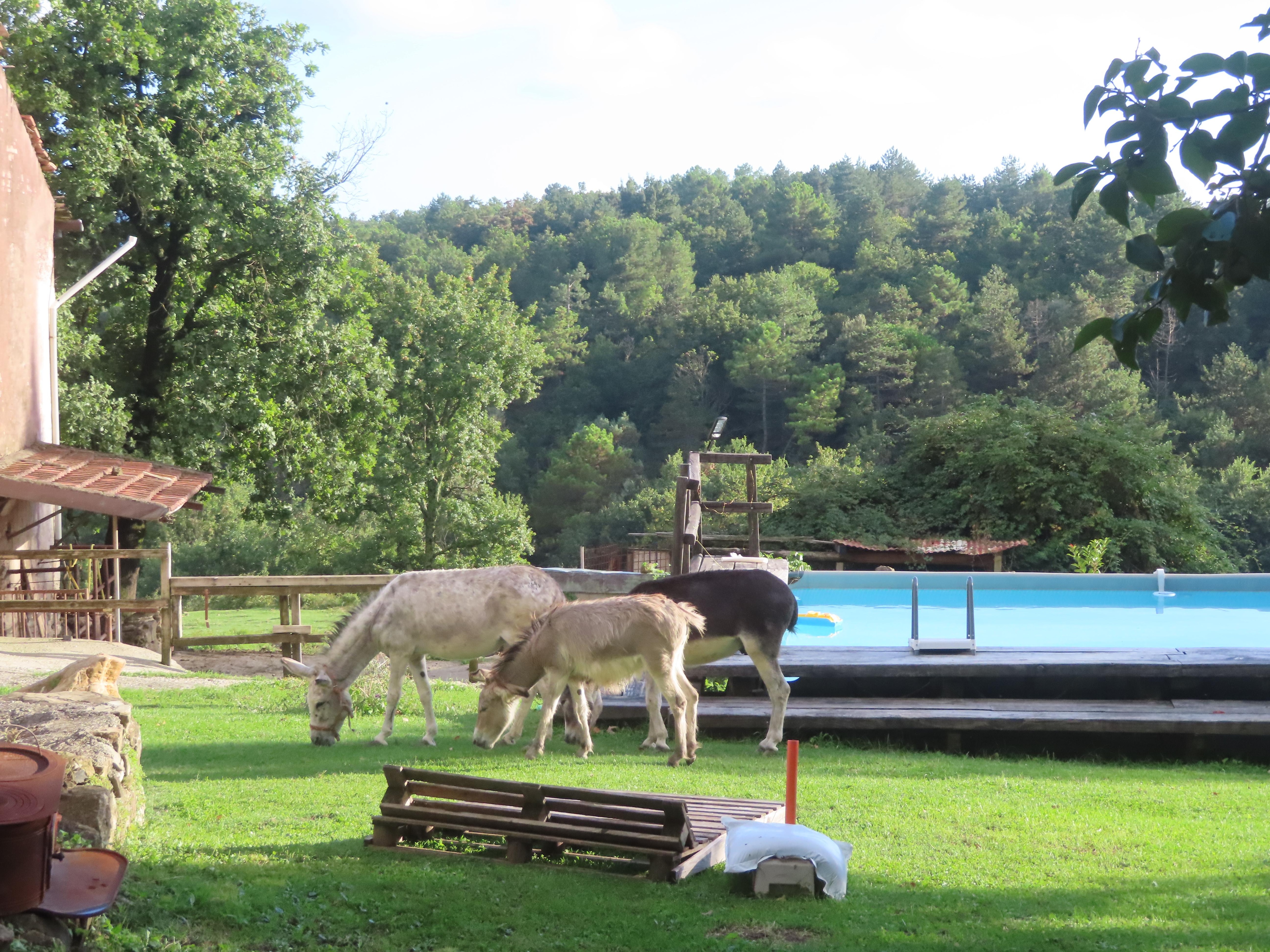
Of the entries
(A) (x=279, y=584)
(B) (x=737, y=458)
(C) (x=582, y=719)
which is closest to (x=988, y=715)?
(C) (x=582, y=719)

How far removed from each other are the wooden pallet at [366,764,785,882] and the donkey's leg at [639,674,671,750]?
314 centimetres

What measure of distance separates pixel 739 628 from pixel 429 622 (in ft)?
9.21

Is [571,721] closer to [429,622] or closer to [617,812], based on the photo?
[429,622]

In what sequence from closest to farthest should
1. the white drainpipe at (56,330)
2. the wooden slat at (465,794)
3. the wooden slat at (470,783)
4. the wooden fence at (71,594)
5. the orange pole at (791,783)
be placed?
the orange pole at (791,783), the wooden slat at (470,783), the wooden slat at (465,794), the wooden fence at (71,594), the white drainpipe at (56,330)

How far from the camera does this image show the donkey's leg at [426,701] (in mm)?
9867

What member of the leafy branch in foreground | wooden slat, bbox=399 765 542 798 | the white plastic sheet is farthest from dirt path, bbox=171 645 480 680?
the leafy branch in foreground

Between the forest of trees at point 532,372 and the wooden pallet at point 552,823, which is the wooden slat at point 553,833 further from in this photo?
the forest of trees at point 532,372

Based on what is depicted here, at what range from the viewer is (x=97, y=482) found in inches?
613

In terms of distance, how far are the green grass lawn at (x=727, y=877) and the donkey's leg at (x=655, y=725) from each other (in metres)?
0.23

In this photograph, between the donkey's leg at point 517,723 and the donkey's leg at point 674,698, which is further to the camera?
the donkey's leg at point 517,723

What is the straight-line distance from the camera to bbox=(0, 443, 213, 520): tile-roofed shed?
14.8 meters

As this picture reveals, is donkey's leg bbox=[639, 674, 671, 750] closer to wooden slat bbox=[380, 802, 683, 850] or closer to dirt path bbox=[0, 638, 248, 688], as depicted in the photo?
wooden slat bbox=[380, 802, 683, 850]

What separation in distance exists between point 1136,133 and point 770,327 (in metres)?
65.2

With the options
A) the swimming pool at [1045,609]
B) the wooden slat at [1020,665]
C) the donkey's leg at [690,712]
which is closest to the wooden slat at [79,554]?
the wooden slat at [1020,665]
